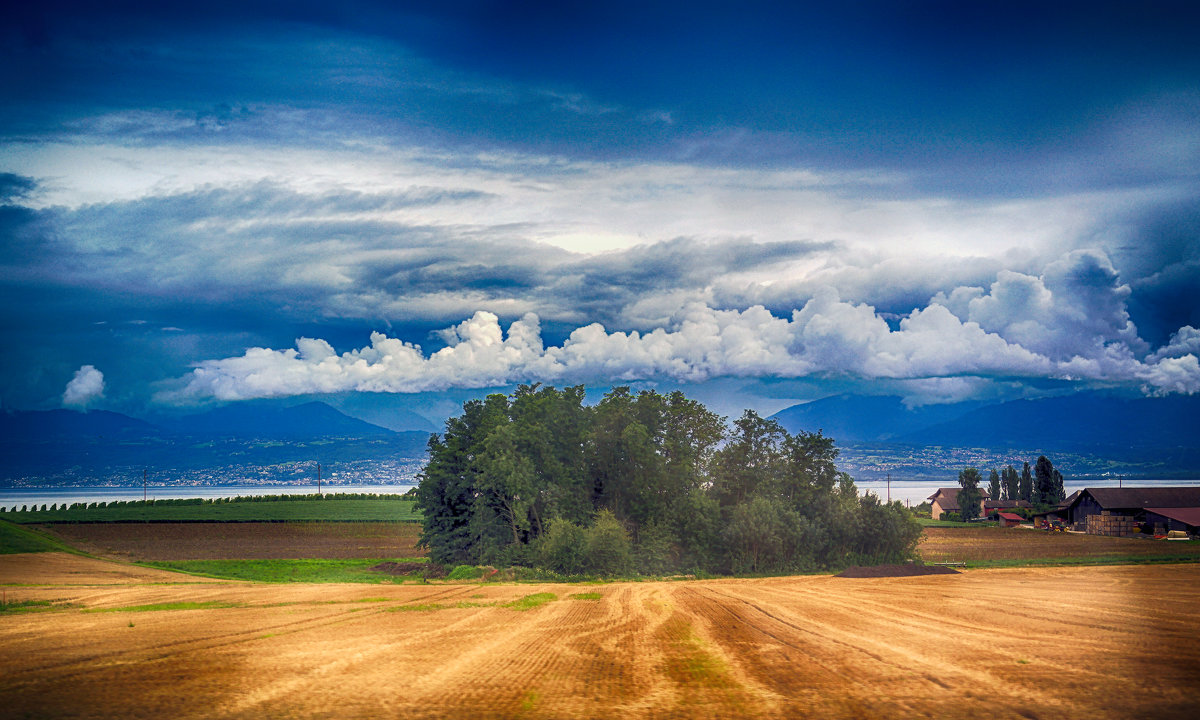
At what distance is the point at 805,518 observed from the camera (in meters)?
61.6

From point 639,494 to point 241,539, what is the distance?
5191 cm

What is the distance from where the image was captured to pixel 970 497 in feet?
442

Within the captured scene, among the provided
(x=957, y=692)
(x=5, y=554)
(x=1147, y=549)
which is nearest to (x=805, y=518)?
(x=1147, y=549)

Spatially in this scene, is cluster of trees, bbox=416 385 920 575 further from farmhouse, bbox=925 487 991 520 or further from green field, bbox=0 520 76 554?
farmhouse, bbox=925 487 991 520

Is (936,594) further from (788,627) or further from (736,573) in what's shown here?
(736,573)

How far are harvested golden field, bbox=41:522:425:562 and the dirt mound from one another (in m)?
36.9

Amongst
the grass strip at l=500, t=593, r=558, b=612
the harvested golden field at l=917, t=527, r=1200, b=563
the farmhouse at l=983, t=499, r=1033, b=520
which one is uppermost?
the farmhouse at l=983, t=499, r=1033, b=520

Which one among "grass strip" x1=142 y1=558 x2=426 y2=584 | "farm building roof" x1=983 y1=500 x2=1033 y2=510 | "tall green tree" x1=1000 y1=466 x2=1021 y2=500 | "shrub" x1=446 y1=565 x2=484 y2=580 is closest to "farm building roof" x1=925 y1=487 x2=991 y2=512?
"farm building roof" x1=983 y1=500 x2=1033 y2=510

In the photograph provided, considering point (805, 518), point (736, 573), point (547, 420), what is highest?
point (547, 420)

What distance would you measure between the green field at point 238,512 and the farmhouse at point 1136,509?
303ft

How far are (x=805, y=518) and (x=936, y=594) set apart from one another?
82.4ft

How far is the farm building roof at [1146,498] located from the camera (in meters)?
94.7

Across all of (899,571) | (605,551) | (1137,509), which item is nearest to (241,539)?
(605,551)

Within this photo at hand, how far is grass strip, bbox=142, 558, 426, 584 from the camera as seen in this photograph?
175ft
